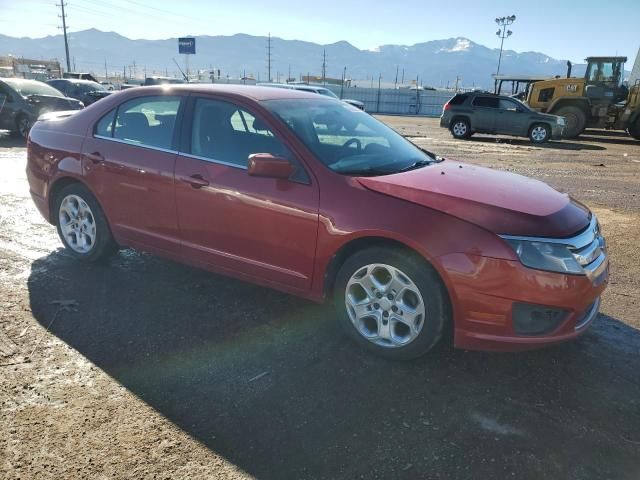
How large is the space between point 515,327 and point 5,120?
13.7 metres

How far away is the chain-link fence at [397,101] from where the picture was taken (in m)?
41.4

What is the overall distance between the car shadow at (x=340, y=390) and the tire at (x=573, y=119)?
17.7 metres

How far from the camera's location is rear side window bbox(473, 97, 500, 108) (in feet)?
59.5

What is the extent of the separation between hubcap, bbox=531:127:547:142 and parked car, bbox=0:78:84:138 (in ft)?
48.0

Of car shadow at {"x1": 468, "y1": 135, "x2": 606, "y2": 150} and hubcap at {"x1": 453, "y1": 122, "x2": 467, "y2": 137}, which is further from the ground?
hubcap at {"x1": 453, "y1": 122, "x2": 467, "y2": 137}

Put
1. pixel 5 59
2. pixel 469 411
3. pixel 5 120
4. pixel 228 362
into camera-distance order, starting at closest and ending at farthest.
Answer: pixel 469 411, pixel 228 362, pixel 5 120, pixel 5 59

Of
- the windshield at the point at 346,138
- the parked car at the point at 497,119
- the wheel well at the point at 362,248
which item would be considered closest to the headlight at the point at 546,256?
the wheel well at the point at 362,248

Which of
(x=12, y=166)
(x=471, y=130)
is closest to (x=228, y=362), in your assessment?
(x=12, y=166)

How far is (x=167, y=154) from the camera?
3.90 meters

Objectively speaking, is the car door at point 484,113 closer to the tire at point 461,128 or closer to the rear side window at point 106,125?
the tire at point 461,128

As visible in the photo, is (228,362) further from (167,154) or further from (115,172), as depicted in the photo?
(115,172)

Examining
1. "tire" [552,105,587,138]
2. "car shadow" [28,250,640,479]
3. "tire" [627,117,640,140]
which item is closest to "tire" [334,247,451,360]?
"car shadow" [28,250,640,479]

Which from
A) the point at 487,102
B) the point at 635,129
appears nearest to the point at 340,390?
the point at 487,102

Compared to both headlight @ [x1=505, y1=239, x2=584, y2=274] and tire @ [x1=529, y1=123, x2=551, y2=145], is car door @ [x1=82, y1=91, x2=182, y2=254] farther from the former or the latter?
tire @ [x1=529, y1=123, x2=551, y2=145]
